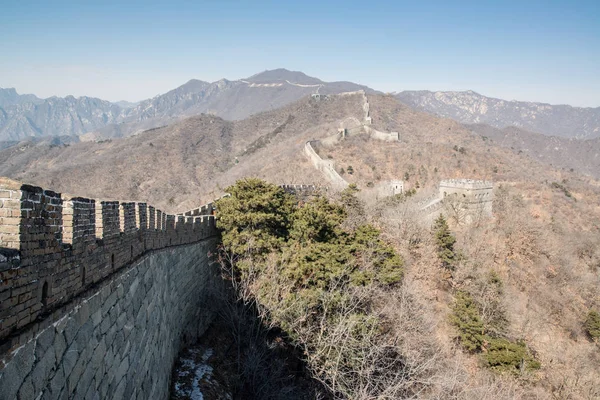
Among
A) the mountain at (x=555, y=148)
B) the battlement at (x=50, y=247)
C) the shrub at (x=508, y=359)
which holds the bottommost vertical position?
the shrub at (x=508, y=359)

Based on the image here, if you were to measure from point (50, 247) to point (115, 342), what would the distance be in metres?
1.96

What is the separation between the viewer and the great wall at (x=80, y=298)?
2.72m

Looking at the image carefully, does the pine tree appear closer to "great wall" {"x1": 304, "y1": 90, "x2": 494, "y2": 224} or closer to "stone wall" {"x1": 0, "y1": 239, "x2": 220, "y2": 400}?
"great wall" {"x1": 304, "y1": 90, "x2": 494, "y2": 224}

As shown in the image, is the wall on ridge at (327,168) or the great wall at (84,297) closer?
the great wall at (84,297)

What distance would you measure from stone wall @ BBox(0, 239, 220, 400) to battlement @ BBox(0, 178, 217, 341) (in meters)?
0.20

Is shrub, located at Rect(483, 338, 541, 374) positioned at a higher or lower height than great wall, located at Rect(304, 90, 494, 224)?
lower

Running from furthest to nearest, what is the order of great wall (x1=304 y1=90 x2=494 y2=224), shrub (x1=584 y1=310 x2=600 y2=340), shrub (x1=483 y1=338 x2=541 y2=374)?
great wall (x1=304 y1=90 x2=494 y2=224)
shrub (x1=584 y1=310 x2=600 y2=340)
shrub (x1=483 y1=338 x2=541 y2=374)

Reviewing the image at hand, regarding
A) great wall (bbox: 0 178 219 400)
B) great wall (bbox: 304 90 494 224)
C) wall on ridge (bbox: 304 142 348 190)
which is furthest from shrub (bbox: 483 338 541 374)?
wall on ridge (bbox: 304 142 348 190)

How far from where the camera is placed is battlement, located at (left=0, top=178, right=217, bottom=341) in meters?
2.70

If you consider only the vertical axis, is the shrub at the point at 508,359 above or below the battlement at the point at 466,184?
below

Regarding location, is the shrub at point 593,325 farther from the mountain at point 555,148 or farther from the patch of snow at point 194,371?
the mountain at point 555,148

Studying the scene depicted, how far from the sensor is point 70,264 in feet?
11.9

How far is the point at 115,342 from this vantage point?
4.71 m

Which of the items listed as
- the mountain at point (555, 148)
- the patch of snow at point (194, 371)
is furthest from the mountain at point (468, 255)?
the mountain at point (555, 148)
